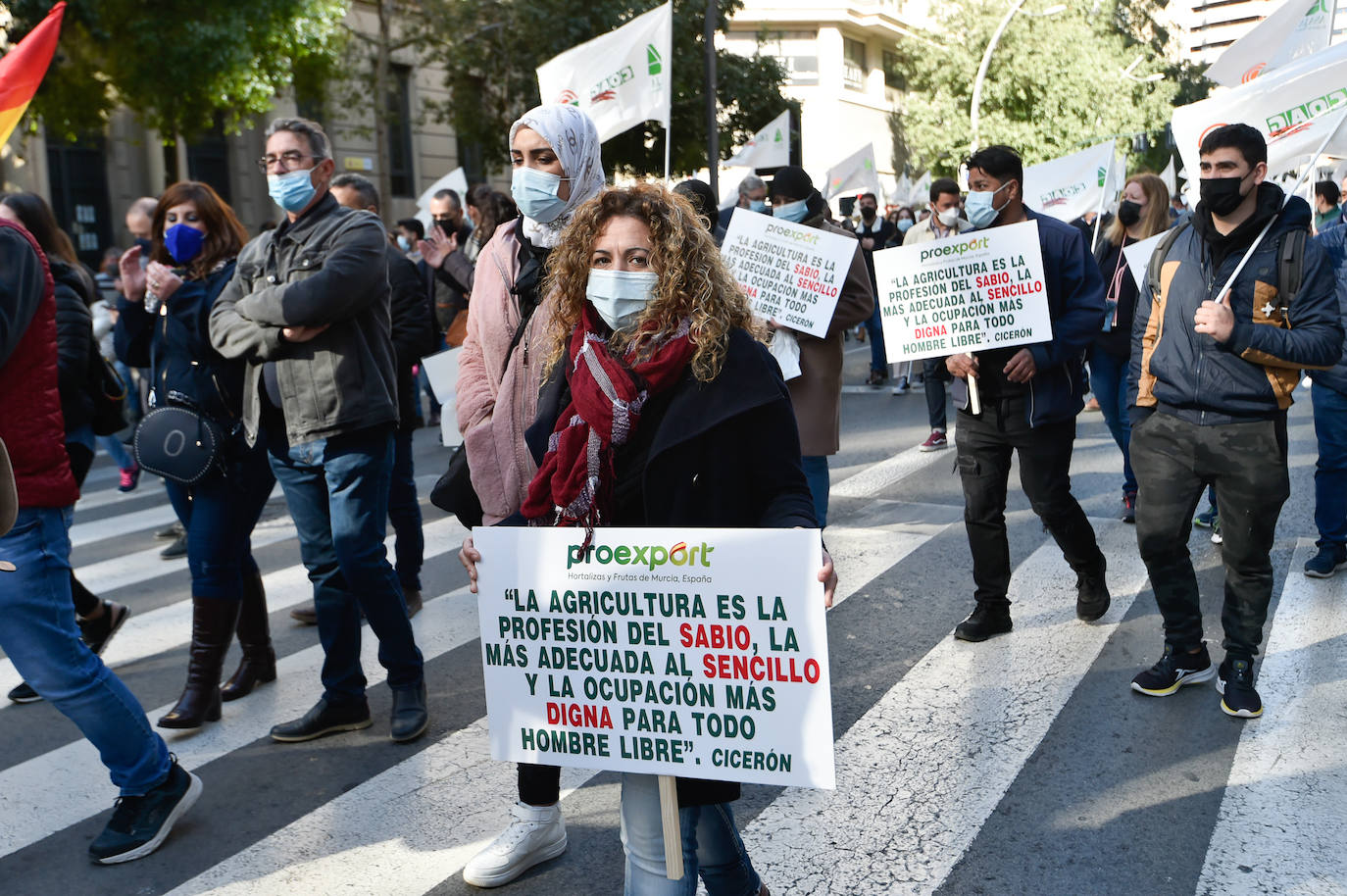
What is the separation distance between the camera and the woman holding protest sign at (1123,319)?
7324 mm

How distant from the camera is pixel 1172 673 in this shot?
461 centimetres

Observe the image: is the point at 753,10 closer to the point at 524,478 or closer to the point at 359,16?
the point at 359,16

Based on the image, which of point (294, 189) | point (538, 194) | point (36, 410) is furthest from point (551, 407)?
point (294, 189)

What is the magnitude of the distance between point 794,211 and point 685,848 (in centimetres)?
411

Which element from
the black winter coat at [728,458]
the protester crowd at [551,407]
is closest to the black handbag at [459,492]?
the protester crowd at [551,407]

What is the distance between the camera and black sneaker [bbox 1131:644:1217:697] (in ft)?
15.1

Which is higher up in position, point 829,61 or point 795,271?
point 829,61

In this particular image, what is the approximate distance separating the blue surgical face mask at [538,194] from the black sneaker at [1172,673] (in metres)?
2.79

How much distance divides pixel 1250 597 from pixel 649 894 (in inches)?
108

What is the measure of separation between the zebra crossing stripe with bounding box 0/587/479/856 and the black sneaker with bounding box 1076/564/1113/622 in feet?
8.90

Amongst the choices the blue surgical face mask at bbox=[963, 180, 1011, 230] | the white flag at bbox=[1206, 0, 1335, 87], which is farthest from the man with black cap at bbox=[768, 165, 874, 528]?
the white flag at bbox=[1206, 0, 1335, 87]

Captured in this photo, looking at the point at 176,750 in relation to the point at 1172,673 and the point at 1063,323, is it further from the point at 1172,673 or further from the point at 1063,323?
the point at 1063,323

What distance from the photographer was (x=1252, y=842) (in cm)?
347

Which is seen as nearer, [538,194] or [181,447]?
[538,194]
